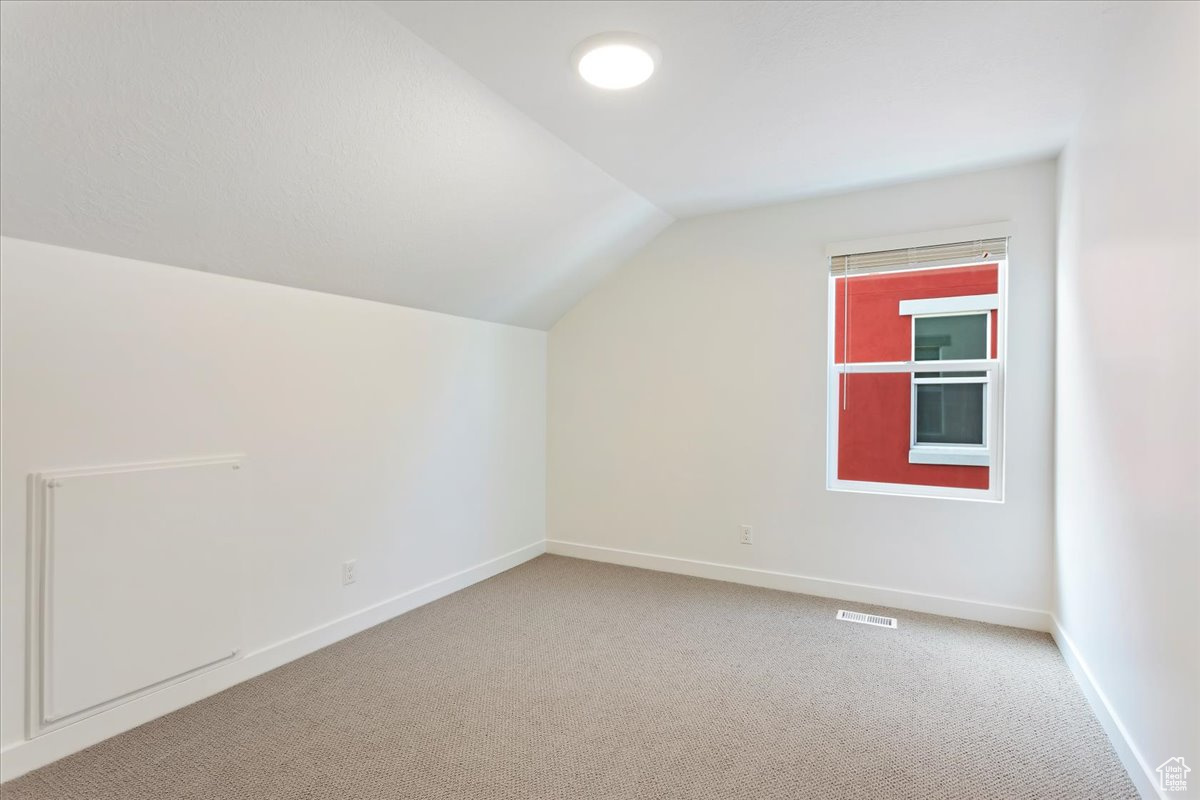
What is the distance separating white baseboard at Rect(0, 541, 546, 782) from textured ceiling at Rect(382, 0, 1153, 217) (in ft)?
8.46

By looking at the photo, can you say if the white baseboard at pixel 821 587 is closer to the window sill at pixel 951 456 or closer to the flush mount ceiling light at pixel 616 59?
the window sill at pixel 951 456

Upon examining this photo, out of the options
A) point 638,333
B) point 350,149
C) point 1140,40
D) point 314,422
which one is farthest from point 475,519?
point 1140,40

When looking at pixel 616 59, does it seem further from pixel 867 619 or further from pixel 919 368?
pixel 867 619

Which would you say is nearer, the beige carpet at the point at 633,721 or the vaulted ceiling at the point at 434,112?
the vaulted ceiling at the point at 434,112

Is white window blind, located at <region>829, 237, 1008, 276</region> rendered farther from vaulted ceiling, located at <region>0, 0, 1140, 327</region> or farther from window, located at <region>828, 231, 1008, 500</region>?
vaulted ceiling, located at <region>0, 0, 1140, 327</region>

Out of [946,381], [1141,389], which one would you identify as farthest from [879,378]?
[1141,389]

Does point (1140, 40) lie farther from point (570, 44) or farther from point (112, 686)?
point (112, 686)

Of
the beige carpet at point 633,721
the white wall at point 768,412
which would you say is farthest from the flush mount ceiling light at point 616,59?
the beige carpet at point 633,721

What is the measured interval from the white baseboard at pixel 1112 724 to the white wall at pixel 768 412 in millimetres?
459

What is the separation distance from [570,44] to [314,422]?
2.03 m

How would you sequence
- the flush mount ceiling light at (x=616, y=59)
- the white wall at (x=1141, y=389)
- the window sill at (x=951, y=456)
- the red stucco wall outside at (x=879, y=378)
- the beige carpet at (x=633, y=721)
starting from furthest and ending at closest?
the red stucco wall outside at (x=879, y=378)
the window sill at (x=951, y=456)
the flush mount ceiling light at (x=616, y=59)
the beige carpet at (x=633, y=721)
the white wall at (x=1141, y=389)

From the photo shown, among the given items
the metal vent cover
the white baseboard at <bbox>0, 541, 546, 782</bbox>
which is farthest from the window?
the white baseboard at <bbox>0, 541, 546, 782</bbox>

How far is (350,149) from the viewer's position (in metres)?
2.23

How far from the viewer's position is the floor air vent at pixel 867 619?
318 centimetres
